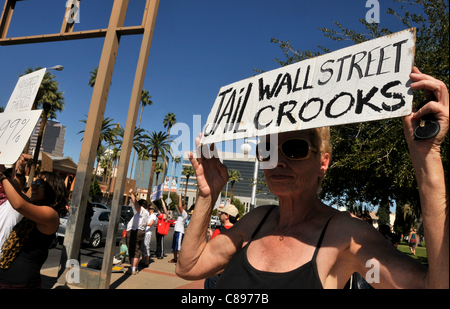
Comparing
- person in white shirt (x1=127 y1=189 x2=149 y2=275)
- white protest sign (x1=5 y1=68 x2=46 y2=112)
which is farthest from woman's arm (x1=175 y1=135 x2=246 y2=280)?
person in white shirt (x1=127 y1=189 x2=149 y2=275)

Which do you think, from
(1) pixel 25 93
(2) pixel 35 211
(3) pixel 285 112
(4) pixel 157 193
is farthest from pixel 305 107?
(4) pixel 157 193

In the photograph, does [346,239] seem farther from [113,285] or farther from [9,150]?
[113,285]

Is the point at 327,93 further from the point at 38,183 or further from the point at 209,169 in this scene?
the point at 38,183

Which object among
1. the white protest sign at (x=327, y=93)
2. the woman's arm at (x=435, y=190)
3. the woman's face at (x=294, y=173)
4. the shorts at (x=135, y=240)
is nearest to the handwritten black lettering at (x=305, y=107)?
the white protest sign at (x=327, y=93)

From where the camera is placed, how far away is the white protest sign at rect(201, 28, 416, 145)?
1.20 meters

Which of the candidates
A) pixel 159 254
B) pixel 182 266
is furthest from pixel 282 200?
pixel 159 254

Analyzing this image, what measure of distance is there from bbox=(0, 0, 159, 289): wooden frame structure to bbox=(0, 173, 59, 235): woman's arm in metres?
2.32

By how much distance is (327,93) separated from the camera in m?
1.38

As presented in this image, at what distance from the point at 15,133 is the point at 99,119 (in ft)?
9.09

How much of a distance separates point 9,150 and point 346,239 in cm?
286

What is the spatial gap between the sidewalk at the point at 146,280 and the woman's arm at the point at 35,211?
3874 millimetres

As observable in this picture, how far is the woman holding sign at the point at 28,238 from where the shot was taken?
2715mm

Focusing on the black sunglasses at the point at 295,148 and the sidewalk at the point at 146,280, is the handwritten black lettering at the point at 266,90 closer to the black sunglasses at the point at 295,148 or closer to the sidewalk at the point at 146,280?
the black sunglasses at the point at 295,148
